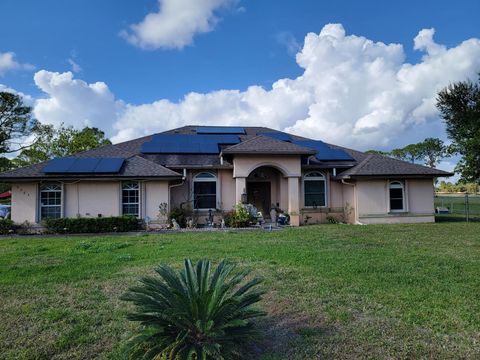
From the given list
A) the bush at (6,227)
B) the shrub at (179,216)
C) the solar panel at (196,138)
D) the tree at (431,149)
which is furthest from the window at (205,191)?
the tree at (431,149)

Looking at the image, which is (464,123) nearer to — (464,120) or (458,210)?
(464,120)

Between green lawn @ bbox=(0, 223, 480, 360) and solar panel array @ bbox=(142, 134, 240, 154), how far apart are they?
906 cm

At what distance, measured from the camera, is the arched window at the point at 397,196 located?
16703 mm

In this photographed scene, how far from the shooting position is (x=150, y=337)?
9.83 ft

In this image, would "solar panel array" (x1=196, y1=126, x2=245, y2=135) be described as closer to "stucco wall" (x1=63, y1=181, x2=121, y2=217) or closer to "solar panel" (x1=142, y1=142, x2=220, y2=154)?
"solar panel" (x1=142, y1=142, x2=220, y2=154)

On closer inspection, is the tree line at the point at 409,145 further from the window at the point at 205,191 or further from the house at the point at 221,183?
the window at the point at 205,191

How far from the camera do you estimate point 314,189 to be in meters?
17.7

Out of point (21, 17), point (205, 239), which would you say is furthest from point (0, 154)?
point (205, 239)

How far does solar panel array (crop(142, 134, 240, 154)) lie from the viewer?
1812 cm

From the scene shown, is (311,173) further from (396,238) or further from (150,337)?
(150,337)

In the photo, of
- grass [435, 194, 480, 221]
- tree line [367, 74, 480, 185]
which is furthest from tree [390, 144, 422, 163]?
tree line [367, 74, 480, 185]

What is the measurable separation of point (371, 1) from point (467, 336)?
1281 cm

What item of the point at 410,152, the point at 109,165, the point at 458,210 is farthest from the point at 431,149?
the point at 109,165

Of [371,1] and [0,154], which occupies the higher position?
[371,1]
